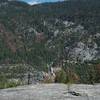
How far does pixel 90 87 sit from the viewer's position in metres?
11.9

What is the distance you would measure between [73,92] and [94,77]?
2.45 m

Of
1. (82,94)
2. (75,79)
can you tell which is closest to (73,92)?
(82,94)

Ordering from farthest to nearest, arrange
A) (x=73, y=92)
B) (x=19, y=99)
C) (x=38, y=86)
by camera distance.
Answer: (x=38, y=86), (x=73, y=92), (x=19, y=99)

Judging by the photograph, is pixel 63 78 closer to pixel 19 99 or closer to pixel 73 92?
pixel 73 92

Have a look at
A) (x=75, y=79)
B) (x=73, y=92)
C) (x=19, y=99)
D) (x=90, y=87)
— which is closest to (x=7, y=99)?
(x=19, y=99)

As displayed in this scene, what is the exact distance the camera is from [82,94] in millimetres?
10906

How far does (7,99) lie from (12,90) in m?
1.12

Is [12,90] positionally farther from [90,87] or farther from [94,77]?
[94,77]

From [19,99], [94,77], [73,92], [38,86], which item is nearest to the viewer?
[19,99]

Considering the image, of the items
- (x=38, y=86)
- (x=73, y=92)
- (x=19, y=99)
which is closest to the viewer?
(x=19, y=99)

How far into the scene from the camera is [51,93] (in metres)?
10.9

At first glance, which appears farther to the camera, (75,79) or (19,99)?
(75,79)

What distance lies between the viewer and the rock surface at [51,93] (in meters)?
10.5

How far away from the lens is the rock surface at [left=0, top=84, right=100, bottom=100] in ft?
34.6
